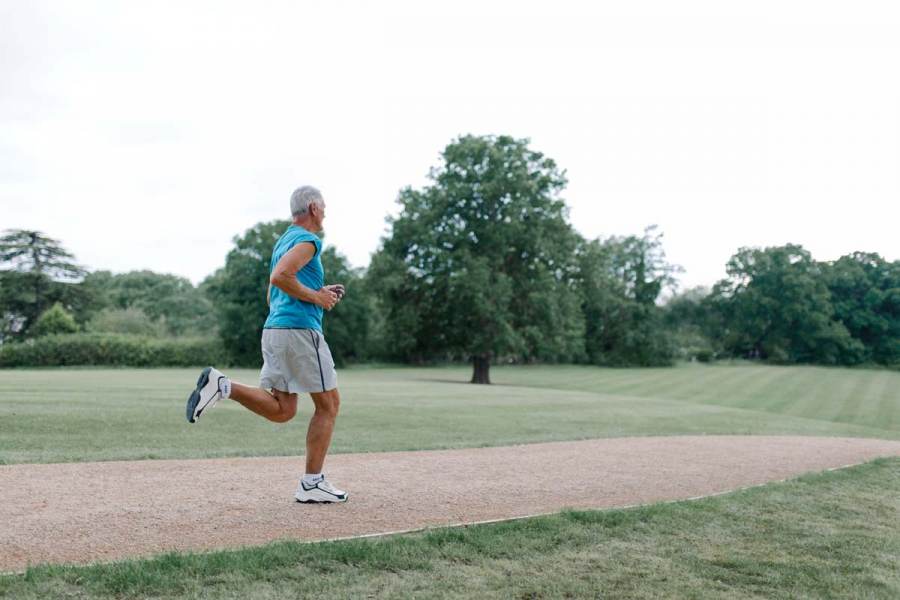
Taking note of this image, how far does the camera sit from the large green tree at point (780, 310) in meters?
71.5

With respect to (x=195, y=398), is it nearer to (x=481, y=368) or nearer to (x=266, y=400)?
(x=266, y=400)

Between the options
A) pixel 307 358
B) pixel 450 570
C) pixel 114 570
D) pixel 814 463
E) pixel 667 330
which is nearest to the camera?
pixel 114 570

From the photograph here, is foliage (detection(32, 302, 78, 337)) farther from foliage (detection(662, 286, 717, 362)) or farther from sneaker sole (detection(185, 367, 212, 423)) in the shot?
sneaker sole (detection(185, 367, 212, 423))

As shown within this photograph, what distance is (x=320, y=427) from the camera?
5477 millimetres

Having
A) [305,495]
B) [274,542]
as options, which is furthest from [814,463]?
[274,542]

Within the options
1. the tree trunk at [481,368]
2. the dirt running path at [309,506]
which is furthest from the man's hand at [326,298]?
the tree trunk at [481,368]

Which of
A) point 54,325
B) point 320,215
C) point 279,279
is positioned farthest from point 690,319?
point 279,279

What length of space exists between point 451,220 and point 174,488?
1362 inches

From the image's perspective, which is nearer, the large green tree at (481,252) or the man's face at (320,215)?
the man's face at (320,215)

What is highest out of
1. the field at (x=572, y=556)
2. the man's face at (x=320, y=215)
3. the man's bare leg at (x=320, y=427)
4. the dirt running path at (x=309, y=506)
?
the man's face at (x=320, y=215)

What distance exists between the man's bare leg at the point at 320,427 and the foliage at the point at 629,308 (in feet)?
202

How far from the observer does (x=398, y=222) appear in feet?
131

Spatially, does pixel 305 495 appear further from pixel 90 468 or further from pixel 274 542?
pixel 90 468

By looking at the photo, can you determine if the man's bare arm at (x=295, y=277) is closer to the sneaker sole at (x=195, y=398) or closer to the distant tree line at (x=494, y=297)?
the sneaker sole at (x=195, y=398)
